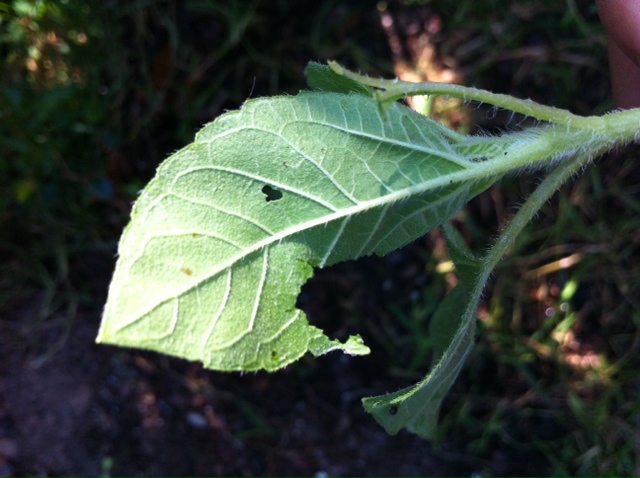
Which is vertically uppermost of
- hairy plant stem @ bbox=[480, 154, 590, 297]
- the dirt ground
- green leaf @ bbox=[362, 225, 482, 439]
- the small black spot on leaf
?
the small black spot on leaf

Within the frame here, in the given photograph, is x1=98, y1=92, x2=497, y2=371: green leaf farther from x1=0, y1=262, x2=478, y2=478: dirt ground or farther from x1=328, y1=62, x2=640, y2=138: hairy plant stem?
x1=0, y1=262, x2=478, y2=478: dirt ground

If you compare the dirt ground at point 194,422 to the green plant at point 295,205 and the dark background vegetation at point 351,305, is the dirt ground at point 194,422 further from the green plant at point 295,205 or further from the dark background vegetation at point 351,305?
the green plant at point 295,205

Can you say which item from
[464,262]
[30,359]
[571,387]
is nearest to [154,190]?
[464,262]

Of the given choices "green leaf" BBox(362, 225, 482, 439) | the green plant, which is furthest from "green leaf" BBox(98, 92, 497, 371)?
"green leaf" BBox(362, 225, 482, 439)

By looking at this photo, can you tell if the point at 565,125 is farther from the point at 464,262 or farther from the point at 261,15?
the point at 261,15

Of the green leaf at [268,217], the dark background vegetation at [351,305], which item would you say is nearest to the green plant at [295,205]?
the green leaf at [268,217]

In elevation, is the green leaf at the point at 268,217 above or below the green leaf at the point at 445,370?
above
